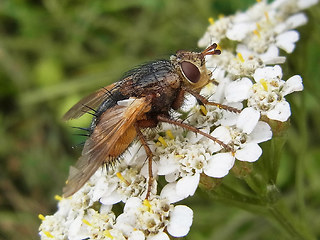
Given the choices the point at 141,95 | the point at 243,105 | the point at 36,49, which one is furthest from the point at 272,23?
the point at 36,49

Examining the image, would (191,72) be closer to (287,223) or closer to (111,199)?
(111,199)

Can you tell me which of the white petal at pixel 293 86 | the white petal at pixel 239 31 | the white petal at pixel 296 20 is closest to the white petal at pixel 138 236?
the white petal at pixel 293 86

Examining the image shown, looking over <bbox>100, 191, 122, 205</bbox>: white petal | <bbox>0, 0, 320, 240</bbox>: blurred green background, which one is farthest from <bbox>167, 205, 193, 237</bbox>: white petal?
<bbox>0, 0, 320, 240</bbox>: blurred green background

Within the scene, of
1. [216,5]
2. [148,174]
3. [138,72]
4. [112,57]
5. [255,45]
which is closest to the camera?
[148,174]

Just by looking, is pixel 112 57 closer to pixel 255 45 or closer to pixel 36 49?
pixel 36 49

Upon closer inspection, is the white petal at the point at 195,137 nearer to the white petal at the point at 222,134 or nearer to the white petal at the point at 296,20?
the white petal at the point at 222,134
